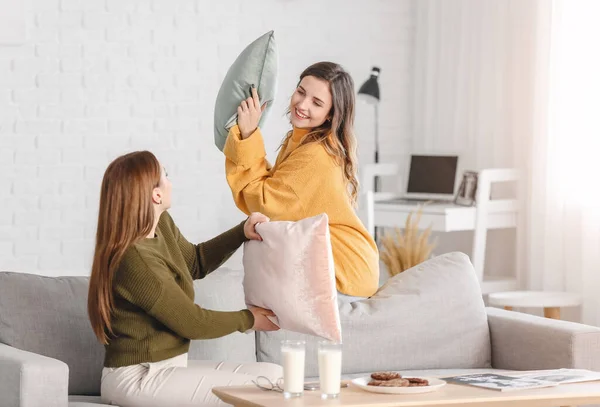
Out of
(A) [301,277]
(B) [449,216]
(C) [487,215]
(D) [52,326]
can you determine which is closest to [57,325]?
(D) [52,326]

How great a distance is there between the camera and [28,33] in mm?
5242

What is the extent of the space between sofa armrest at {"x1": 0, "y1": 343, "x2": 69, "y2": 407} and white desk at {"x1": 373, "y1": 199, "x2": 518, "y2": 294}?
2898mm

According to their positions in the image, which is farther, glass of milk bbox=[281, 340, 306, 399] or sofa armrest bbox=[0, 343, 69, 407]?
sofa armrest bbox=[0, 343, 69, 407]

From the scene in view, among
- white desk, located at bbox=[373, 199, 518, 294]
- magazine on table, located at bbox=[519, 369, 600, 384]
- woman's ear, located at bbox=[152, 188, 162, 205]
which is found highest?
woman's ear, located at bbox=[152, 188, 162, 205]

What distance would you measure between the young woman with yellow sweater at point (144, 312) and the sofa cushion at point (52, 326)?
259 millimetres

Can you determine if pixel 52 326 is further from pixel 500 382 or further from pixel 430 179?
pixel 430 179

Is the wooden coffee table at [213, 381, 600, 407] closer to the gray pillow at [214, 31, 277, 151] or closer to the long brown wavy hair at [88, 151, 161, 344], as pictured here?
the long brown wavy hair at [88, 151, 161, 344]

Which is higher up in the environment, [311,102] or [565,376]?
[311,102]

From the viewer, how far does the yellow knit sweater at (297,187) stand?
10.4 ft

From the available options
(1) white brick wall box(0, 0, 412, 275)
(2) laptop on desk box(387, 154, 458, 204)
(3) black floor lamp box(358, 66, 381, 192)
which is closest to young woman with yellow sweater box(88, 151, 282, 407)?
(1) white brick wall box(0, 0, 412, 275)

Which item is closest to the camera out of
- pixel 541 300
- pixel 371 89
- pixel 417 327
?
pixel 417 327

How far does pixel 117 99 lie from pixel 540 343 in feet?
9.69

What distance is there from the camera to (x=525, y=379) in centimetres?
245

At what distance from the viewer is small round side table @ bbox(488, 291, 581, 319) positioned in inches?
177
